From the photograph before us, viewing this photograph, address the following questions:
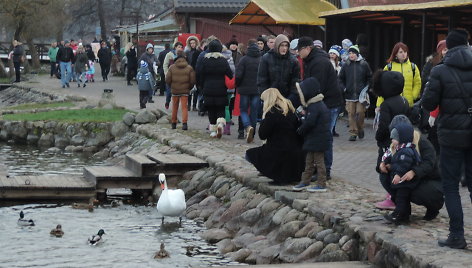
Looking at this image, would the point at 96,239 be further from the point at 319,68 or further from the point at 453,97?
the point at 453,97

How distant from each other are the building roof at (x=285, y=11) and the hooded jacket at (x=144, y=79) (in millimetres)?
3298

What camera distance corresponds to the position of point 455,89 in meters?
9.02

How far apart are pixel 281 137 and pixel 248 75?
508cm

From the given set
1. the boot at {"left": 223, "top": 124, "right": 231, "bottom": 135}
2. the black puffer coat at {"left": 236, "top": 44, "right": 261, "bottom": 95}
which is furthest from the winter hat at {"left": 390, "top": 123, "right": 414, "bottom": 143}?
the boot at {"left": 223, "top": 124, "right": 231, "bottom": 135}

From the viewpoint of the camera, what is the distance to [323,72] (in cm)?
1332

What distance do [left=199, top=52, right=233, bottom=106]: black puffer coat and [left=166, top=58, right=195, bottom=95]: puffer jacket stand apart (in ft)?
3.44

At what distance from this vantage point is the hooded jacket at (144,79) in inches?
1022

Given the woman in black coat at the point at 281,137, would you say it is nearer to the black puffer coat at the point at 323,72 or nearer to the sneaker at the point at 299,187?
the sneaker at the point at 299,187

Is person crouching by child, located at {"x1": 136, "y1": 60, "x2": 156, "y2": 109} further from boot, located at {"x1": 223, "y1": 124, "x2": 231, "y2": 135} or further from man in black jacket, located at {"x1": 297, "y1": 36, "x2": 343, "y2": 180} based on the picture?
man in black jacket, located at {"x1": 297, "y1": 36, "x2": 343, "y2": 180}

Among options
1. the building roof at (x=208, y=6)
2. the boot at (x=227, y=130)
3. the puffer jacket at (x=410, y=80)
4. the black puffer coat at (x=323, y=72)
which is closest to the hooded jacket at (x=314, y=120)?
the black puffer coat at (x=323, y=72)

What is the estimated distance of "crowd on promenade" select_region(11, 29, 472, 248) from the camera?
9078 millimetres

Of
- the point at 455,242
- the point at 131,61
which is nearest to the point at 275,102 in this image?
the point at 455,242

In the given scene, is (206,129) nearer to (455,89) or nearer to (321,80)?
(321,80)

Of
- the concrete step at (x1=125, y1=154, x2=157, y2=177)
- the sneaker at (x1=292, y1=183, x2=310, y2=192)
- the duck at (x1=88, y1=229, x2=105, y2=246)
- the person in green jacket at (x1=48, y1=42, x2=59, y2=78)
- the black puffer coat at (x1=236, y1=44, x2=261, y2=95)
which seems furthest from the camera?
the person in green jacket at (x1=48, y1=42, x2=59, y2=78)
